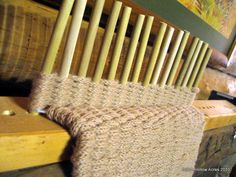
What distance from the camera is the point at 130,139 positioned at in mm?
450

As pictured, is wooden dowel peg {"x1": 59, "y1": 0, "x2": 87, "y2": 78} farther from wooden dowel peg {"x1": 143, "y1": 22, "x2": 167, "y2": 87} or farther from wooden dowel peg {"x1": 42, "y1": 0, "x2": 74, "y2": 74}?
wooden dowel peg {"x1": 143, "y1": 22, "x2": 167, "y2": 87}

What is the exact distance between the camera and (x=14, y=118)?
38 cm

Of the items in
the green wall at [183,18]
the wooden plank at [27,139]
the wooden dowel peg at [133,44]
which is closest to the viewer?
the wooden plank at [27,139]

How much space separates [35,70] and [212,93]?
1295mm

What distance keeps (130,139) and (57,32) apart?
0.73ft

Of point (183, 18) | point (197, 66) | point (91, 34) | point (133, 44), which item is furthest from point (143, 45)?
point (183, 18)

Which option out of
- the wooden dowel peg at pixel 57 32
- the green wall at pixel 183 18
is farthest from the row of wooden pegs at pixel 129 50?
the green wall at pixel 183 18

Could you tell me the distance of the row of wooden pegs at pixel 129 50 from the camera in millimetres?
384

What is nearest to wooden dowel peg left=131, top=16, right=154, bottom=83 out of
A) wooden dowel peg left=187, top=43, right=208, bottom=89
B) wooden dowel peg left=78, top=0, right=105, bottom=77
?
wooden dowel peg left=78, top=0, right=105, bottom=77

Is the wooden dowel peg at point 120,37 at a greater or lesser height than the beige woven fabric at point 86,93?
greater

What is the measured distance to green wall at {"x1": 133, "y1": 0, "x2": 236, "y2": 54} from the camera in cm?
85

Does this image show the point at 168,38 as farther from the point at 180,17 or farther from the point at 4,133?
the point at 180,17

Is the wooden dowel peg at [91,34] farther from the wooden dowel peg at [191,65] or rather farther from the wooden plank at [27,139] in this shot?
the wooden dowel peg at [191,65]

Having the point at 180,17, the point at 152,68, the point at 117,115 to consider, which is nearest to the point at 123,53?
the point at 152,68
